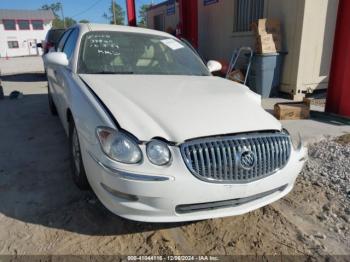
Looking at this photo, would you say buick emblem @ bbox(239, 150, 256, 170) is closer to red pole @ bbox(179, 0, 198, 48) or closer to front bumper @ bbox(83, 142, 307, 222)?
front bumper @ bbox(83, 142, 307, 222)

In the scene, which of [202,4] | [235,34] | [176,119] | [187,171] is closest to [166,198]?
[187,171]

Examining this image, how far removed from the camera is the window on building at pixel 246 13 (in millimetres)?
8344

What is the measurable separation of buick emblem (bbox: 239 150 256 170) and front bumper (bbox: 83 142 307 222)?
134 millimetres

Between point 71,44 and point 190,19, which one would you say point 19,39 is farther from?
point 71,44

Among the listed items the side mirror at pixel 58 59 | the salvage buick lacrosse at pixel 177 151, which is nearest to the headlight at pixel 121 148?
the salvage buick lacrosse at pixel 177 151

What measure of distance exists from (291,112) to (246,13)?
13.8 feet

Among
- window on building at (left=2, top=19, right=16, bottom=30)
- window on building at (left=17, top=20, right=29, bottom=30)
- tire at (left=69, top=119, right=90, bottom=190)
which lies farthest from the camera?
window on building at (left=17, top=20, right=29, bottom=30)

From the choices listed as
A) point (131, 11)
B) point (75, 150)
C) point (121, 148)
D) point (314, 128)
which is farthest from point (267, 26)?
point (131, 11)

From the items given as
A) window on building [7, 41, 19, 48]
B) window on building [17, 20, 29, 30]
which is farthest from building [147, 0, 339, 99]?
window on building [17, 20, 29, 30]

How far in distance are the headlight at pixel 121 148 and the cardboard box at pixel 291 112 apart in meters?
4.21

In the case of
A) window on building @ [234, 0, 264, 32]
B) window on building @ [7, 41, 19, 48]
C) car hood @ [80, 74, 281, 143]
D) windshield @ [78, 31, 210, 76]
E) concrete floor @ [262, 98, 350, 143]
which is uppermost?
window on building @ [234, 0, 264, 32]

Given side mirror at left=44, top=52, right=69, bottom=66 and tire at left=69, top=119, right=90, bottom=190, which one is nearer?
tire at left=69, top=119, right=90, bottom=190

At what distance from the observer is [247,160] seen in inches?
88.6

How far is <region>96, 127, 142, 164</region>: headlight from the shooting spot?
6.98ft
